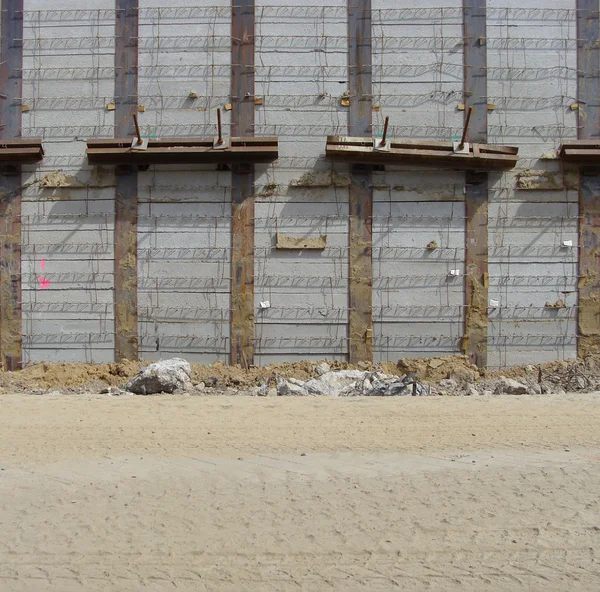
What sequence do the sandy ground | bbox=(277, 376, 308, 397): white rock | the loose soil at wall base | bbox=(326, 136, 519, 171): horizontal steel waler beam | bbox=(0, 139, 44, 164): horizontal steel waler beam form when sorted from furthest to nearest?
bbox=(0, 139, 44, 164): horizontal steel waler beam
bbox=(326, 136, 519, 171): horizontal steel waler beam
the loose soil at wall base
bbox=(277, 376, 308, 397): white rock
the sandy ground

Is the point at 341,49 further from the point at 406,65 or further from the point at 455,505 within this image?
the point at 455,505

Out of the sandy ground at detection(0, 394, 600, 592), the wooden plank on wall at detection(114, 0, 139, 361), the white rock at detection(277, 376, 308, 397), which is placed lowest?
the sandy ground at detection(0, 394, 600, 592)

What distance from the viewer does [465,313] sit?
1098 centimetres

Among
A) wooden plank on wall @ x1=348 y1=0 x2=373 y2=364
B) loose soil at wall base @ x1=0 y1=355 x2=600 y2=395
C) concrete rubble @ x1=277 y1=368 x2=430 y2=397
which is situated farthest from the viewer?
wooden plank on wall @ x1=348 y1=0 x2=373 y2=364

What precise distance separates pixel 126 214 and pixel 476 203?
6.55m

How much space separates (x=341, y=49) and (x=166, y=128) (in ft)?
11.9

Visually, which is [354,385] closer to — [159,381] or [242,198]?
[159,381]

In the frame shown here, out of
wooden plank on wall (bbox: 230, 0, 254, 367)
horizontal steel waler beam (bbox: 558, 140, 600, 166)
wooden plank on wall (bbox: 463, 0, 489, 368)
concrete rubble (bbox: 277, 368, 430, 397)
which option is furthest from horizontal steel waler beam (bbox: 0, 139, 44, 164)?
horizontal steel waler beam (bbox: 558, 140, 600, 166)

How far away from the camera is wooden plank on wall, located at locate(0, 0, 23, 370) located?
11023 mm

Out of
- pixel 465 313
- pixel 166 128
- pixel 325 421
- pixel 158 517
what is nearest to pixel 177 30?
pixel 166 128

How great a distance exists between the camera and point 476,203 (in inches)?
435

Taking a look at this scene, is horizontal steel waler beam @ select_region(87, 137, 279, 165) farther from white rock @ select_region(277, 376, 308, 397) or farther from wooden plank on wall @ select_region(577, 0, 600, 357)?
wooden plank on wall @ select_region(577, 0, 600, 357)

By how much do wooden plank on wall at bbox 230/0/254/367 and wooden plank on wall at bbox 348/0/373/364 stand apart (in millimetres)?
1854

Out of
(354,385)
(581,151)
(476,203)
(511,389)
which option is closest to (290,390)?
(354,385)
